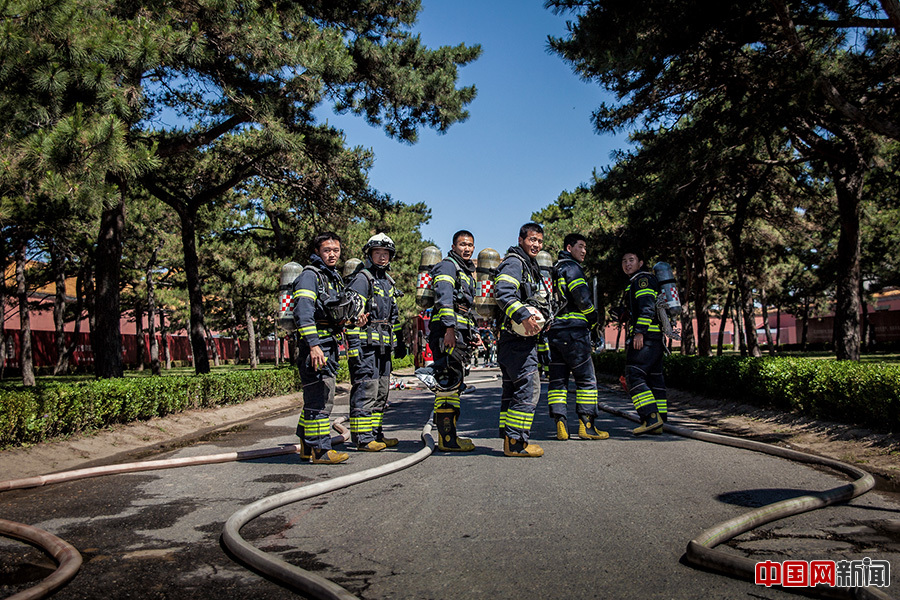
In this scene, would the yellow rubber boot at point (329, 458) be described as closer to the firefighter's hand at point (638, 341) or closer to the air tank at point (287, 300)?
the air tank at point (287, 300)

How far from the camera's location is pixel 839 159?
38.0ft

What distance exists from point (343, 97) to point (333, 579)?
39.7 ft

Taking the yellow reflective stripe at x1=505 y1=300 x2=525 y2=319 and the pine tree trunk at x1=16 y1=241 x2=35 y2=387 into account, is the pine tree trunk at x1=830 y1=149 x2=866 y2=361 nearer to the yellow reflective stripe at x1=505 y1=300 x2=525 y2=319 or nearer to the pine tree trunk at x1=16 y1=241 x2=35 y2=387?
the yellow reflective stripe at x1=505 y1=300 x2=525 y2=319

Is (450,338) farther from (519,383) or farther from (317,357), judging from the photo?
(317,357)

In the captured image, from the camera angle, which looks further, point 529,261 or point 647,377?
point 647,377

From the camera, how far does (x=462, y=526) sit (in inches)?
158

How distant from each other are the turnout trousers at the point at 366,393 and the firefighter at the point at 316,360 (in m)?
0.35

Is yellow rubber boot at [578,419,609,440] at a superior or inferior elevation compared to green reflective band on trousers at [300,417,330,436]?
inferior

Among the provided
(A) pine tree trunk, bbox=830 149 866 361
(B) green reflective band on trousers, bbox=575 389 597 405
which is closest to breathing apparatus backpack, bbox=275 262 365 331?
(B) green reflective band on trousers, bbox=575 389 597 405

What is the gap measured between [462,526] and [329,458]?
2.84 meters

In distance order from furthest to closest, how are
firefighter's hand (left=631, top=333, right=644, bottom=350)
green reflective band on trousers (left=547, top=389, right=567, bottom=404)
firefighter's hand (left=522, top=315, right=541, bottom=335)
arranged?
firefighter's hand (left=631, top=333, right=644, bottom=350) → green reflective band on trousers (left=547, top=389, right=567, bottom=404) → firefighter's hand (left=522, top=315, right=541, bottom=335)

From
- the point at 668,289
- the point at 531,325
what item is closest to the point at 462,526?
the point at 531,325

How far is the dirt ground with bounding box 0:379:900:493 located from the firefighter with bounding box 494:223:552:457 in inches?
115

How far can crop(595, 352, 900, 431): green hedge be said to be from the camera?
6741 mm
